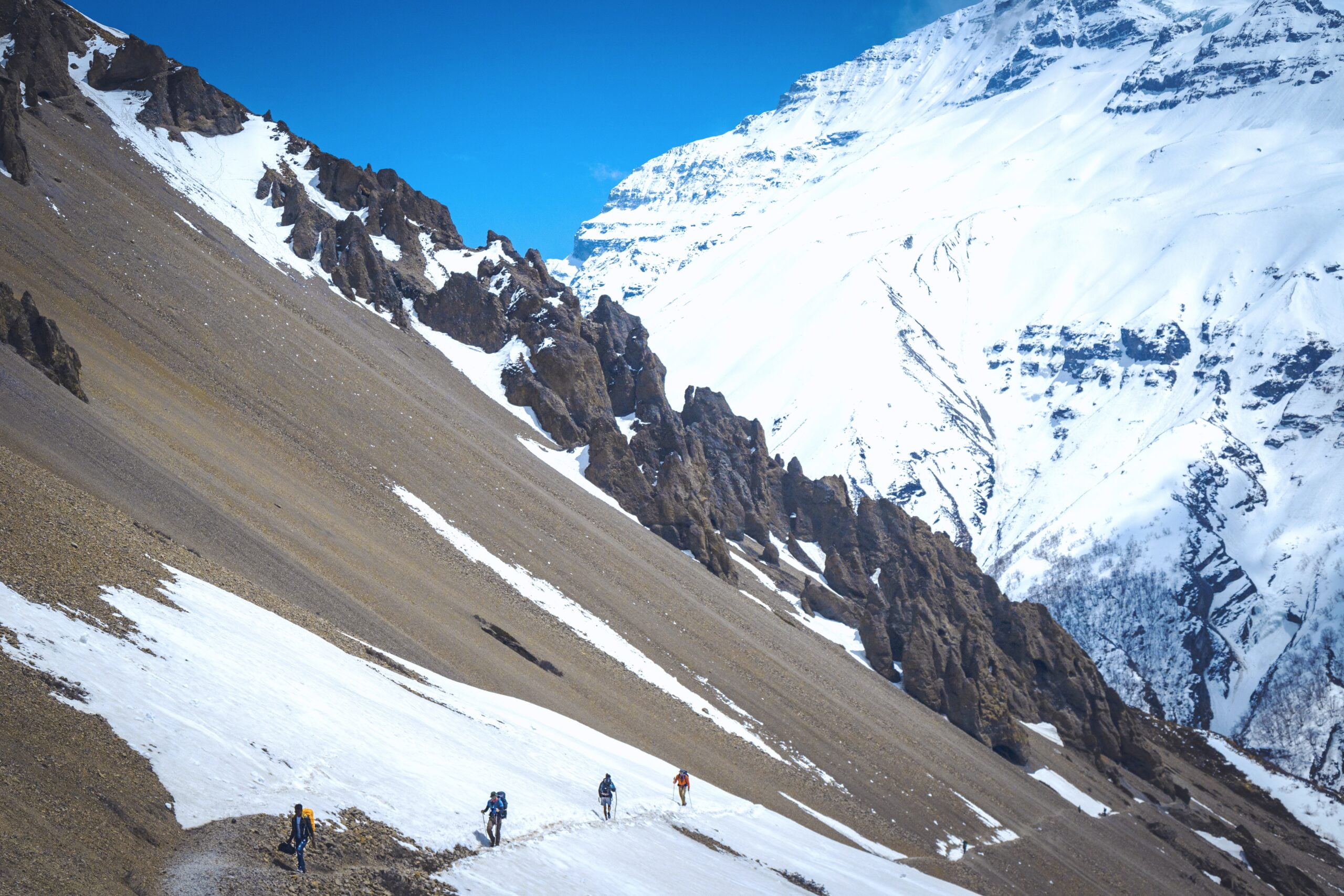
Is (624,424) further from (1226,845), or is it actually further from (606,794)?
(606,794)

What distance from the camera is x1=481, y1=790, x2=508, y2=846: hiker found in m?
25.6

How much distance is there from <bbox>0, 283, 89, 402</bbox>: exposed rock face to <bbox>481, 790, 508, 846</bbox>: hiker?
35.3m

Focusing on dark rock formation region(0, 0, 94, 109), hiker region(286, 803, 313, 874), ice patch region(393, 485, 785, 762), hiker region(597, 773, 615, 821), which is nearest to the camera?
hiker region(286, 803, 313, 874)

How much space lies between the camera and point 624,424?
126 m

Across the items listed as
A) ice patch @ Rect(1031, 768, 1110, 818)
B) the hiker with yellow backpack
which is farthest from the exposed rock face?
ice patch @ Rect(1031, 768, 1110, 818)

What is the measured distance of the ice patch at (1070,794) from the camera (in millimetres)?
83062

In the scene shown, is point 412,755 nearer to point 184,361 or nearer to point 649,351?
point 184,361

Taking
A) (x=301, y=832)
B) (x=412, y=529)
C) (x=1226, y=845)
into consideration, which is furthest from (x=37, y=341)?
(x=1226, y=845)

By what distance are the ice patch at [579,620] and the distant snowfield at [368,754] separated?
16.0 meters

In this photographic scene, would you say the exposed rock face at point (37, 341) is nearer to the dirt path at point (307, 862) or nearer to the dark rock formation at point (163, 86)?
the dirt path at point (307, 862)

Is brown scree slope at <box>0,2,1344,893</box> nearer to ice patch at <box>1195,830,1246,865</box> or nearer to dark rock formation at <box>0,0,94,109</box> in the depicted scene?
dark rock formation at <box>0,0,94,109</box>

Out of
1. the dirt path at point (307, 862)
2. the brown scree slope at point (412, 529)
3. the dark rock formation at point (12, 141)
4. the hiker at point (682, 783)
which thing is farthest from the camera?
the dark rock formation at point (12, 141)

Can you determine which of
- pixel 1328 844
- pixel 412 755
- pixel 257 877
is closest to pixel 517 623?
pixel 412 755

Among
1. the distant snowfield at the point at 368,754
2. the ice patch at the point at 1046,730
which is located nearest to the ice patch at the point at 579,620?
the distant snowfield at the point at 368,754
